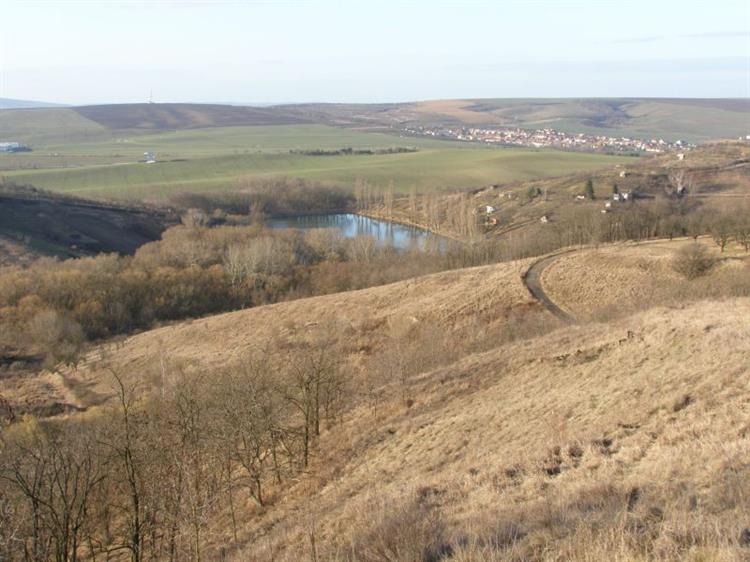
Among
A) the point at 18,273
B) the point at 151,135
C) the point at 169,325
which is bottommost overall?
the point at 169,325

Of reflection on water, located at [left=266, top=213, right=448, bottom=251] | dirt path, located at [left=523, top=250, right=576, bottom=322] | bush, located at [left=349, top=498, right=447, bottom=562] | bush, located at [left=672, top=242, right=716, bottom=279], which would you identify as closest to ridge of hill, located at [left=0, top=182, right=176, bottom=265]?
reflection on water, located at [left=266, top=213, right=448, bottom=251]

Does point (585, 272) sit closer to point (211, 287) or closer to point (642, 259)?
point (642, 259)

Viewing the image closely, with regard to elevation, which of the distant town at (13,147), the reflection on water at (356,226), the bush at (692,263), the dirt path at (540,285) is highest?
the distant town at (13,147)

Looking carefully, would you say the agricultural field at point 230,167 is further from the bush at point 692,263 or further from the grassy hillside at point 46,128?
the bush at point 692,263

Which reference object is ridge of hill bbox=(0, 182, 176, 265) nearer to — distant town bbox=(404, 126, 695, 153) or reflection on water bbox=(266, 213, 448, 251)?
reflection on water bbox=(266, 213, 448, 251)

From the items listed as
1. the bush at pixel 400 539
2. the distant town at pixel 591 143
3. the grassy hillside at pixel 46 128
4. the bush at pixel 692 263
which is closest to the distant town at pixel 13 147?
the grassy hillside at pixel 46 128

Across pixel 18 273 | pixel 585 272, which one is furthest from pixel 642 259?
pixel 18 273
